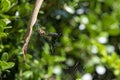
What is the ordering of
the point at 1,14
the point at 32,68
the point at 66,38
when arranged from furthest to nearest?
the point at 66,38, the point at 32,68, the point at 1,14

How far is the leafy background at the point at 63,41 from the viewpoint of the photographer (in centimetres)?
→ 84

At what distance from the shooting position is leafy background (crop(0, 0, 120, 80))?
2.76ft

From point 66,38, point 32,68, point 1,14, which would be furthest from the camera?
point 66,38

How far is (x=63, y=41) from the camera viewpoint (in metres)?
1.11

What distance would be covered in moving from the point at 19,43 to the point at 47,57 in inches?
4.6

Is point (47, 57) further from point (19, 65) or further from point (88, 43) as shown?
point (88, 43)

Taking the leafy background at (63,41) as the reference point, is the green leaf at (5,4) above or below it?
above

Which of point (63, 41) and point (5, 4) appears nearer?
point (5, 4)

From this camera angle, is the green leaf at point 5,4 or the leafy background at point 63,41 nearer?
the green leaf at point 5,4

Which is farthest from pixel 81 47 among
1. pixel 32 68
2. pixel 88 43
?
pixel 32 68

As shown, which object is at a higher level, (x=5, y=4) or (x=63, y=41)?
(x=5, y=4)

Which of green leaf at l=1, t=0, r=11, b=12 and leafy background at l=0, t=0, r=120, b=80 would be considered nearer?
green leaf at l=1, t=0, r=11, b=12

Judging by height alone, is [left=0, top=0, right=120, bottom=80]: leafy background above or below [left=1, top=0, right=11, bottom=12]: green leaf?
below

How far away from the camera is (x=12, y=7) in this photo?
2.79ft
